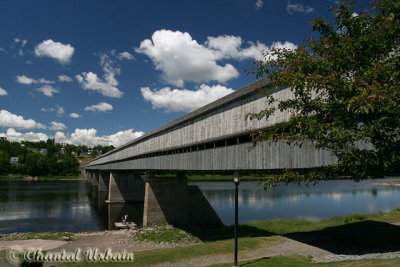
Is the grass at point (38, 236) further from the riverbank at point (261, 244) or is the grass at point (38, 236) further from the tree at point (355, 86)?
the tree at point (355, 86)

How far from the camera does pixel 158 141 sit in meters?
28.5

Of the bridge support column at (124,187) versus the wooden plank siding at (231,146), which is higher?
the wooden plank siding at (231,146)

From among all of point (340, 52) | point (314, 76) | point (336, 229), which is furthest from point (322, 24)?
point (336, 229)

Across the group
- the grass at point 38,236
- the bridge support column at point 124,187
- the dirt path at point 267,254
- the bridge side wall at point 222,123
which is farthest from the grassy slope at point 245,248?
the bridge support column at point 124,187

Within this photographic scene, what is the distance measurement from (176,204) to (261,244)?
14728mm

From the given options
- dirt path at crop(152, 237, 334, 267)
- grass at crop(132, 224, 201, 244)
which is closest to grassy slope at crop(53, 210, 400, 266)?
dirt path at crop(152, 237, 334, 267)

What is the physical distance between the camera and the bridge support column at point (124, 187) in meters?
53.6

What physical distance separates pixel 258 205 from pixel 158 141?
66.3ft

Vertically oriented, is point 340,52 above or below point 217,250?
above

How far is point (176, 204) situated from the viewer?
29672 mm

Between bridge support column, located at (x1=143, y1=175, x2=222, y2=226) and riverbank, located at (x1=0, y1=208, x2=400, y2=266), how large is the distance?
5.95 ft

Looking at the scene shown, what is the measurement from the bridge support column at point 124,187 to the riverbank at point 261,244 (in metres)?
28.1

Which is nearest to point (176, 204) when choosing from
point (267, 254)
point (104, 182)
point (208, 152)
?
point (208, 152)

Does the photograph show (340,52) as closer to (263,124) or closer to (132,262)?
(263,124)
